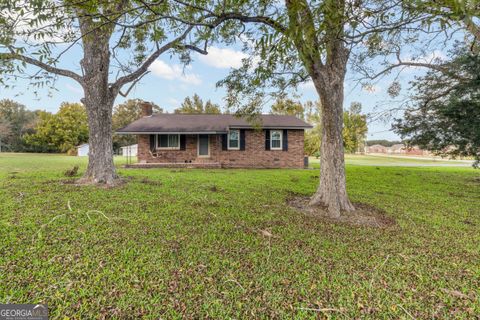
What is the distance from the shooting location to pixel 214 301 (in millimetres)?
1950

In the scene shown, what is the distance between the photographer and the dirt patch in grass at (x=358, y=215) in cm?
398

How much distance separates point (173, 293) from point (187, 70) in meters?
6.99

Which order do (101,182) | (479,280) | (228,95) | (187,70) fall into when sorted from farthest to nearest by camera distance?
(187,70), (228,95), (101,182), (479,280)

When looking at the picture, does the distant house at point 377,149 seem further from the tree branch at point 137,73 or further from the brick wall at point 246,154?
the tree branch at point 137,73

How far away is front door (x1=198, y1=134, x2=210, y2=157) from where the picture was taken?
48.4ft

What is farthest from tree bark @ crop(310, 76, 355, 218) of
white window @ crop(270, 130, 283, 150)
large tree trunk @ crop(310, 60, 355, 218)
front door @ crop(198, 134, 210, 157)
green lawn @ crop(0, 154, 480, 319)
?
front door @ crop(198, 134, 210, 157)

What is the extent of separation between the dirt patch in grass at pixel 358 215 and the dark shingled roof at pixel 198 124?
8732mm

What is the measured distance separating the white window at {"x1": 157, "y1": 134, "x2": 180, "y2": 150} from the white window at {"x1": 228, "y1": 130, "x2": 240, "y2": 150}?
11.1 feet

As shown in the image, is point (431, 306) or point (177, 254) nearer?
point (431, 306)

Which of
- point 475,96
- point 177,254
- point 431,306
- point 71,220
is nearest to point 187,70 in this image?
point 71,220

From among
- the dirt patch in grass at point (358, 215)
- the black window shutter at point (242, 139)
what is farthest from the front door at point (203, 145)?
the dirt patch in grass at point (358, 215)

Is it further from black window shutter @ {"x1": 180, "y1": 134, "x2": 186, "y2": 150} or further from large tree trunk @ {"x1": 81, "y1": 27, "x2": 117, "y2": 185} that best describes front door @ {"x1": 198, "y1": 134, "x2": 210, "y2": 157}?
large tree trunk @ {"x1": 81, "y1": 27, "x2": 117, "y2": 185}

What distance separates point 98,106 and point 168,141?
27.0 ft

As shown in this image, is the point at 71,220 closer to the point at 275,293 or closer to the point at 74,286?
the point at 74,286
